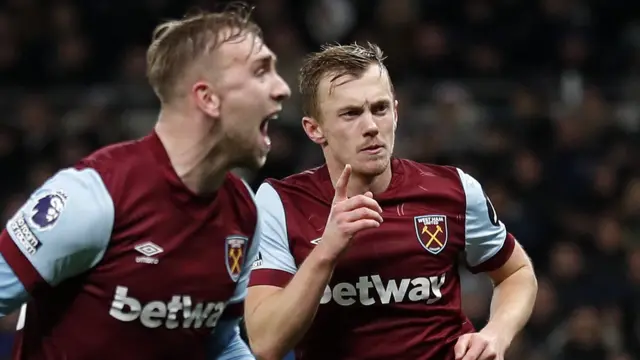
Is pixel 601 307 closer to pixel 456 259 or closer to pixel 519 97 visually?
pixel 519 97

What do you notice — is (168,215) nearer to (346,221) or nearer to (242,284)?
(242,284)

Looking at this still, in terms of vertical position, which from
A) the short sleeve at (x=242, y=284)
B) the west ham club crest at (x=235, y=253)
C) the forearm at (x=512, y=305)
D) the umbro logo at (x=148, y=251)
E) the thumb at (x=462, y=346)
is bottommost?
the forearm at (x=512, y=305)

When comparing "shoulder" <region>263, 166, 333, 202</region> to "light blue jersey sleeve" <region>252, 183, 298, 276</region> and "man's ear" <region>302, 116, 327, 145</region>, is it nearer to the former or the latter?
"light blue jersey sleeve" <region>252, 183, 298, 276</region>

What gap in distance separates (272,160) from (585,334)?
294 cm

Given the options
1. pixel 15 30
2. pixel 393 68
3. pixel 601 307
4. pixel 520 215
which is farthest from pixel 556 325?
pixel 15 30

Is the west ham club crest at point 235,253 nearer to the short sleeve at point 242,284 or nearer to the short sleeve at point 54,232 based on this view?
the short sleeve at point 242,284

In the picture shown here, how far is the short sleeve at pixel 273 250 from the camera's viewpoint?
4.32 m

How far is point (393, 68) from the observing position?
11.3 meters

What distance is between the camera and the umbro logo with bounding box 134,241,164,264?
3453 millimetres

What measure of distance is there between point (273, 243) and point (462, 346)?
2.58 feet

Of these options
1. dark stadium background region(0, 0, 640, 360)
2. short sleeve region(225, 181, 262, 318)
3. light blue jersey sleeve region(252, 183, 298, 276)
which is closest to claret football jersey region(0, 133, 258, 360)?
short sleeve region(225, 181, 262, 318)

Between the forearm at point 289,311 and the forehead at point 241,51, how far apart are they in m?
0.69

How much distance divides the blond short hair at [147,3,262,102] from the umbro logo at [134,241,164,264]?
0.45 metres

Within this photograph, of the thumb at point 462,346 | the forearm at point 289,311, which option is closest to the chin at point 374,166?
the forearm at point 289,311
